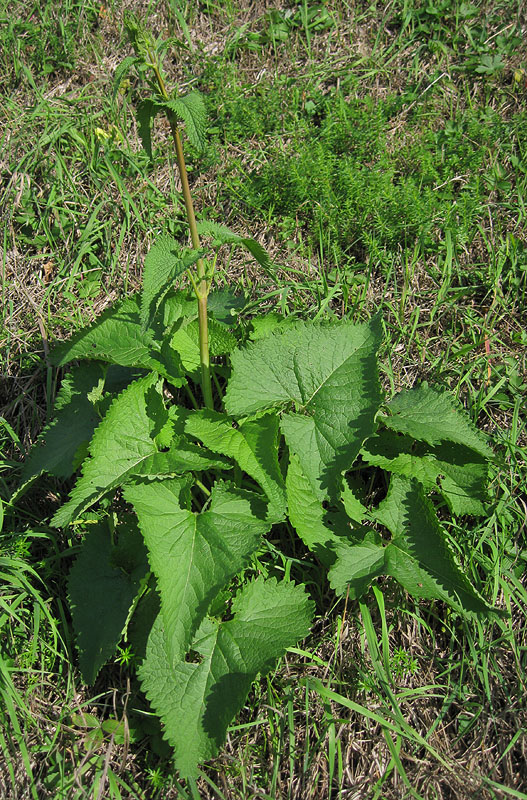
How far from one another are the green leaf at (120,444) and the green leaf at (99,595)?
0.32 metres

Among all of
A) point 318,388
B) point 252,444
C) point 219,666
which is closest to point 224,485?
point 252,444

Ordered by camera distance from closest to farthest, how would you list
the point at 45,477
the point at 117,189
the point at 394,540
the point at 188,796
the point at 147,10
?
1. the point at 188,796
2. the point at 394,540
3. the point at 45,477
4. the point at 117,189
5. the point at 147,10

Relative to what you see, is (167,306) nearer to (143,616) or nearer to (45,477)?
(45,477)

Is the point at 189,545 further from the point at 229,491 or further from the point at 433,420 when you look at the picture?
the point at 433,420

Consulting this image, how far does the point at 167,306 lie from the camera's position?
272 cm

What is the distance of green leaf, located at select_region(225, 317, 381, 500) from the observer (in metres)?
2.33

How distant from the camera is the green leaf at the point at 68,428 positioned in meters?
2.58

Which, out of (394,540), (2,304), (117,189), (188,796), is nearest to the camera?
(188,796)

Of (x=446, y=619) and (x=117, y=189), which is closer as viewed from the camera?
(x=446, y=619)

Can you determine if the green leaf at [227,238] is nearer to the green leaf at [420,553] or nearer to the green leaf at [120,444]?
the green leaf at [120,444]

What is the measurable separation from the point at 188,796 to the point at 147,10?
403cm

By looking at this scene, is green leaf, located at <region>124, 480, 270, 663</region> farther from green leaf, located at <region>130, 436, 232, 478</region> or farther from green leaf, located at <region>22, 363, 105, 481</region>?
green leaf, located at <region>22, 363, 105, 481</region>

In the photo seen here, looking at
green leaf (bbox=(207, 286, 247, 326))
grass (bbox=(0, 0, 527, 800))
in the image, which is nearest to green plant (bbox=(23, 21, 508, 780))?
green leaf (bbox=(207, 286, 247, 326))

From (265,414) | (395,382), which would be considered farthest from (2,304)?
(395,382)
